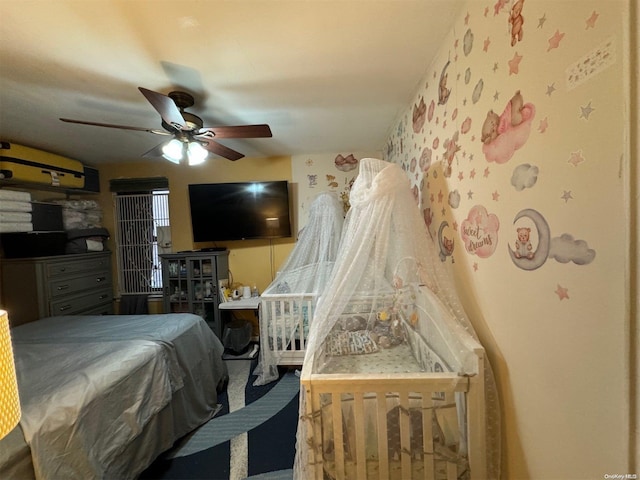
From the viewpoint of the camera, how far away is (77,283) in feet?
9.86

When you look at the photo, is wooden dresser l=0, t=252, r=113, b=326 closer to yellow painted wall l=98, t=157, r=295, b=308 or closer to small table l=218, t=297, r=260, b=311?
yellow painted wall l=98, t=157, r=295, b=308

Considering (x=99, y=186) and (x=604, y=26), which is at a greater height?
(x=99, y=186)

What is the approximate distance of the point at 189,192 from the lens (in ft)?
11.0

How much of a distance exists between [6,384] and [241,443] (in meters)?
1.52

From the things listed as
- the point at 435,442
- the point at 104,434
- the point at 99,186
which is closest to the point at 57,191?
the point at 99,186

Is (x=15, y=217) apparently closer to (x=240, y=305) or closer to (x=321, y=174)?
(x=240, y=305)

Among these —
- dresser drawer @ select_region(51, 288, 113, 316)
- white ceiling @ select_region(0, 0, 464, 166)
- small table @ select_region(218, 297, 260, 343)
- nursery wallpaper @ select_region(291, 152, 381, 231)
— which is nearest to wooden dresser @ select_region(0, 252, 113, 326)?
dresser drawer @ select_region(51, 288, 113, 316)

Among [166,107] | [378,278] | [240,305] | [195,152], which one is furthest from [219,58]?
[240,305]

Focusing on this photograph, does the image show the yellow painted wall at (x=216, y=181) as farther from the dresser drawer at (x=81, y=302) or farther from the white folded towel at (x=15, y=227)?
the dresser drawer at (x=81, y=302)

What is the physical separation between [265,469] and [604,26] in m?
2.34

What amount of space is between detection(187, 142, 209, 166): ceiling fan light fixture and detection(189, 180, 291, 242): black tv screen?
1208 millimetres

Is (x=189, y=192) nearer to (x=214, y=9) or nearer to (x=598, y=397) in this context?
(x=214, y=9)

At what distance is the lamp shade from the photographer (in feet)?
2.12

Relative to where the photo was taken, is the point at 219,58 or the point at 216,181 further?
the point at 216,181
